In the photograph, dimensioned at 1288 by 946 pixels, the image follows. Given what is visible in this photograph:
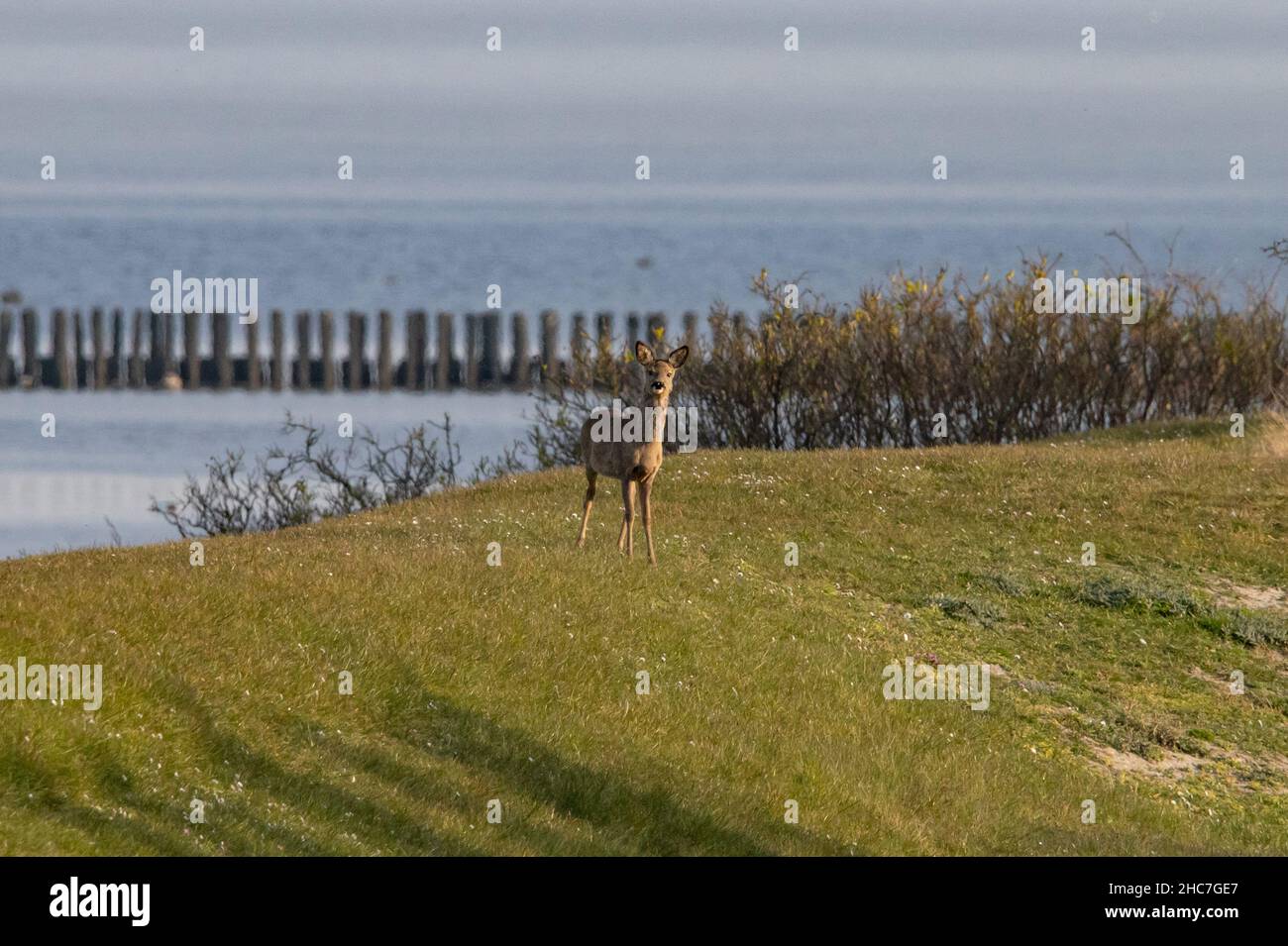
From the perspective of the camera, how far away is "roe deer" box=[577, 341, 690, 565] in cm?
1570

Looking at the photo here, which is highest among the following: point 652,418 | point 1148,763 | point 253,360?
point 652,418

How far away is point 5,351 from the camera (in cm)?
4384

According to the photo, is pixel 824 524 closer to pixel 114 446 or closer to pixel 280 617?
pixel 280 617

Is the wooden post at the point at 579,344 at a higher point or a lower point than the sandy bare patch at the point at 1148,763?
higher

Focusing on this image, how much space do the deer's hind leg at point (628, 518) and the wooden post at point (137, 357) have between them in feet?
92.7

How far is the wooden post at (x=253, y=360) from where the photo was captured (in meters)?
41.7

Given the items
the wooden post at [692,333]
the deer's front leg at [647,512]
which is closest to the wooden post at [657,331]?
the wooden post at [692,333]

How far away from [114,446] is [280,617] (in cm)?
2264

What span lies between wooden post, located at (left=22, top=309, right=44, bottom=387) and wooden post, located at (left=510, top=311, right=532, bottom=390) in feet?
40.7

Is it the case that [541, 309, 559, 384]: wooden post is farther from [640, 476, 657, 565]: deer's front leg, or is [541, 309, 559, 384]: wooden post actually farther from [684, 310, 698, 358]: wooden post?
[640, 476, 657, 565]: deer's front leg

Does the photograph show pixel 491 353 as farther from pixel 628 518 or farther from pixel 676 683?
pixel 676 683

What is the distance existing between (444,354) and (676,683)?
89.7 ft

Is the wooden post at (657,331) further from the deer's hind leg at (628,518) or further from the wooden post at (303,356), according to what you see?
the deer's hind leg at (628,518)

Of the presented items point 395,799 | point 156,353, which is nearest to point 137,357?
point 156,353
